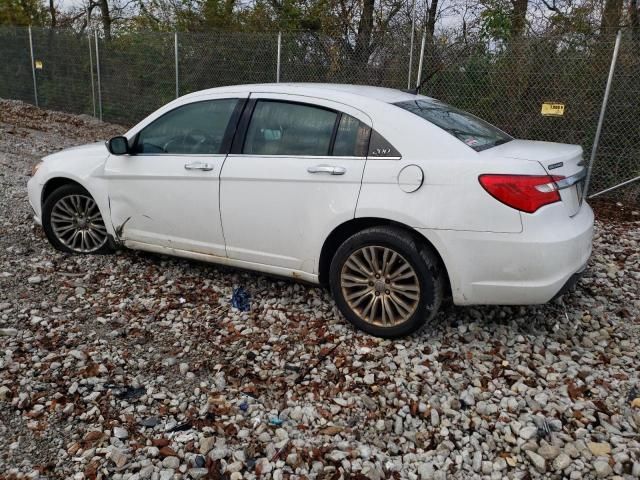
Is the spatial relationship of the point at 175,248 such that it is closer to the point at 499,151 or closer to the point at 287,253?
the point at 287,253

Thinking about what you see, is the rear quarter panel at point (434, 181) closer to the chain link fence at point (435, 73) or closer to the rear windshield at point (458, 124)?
the rear windshield at point (458, 124)

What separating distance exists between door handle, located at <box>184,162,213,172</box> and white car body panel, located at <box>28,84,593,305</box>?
0.16 ft

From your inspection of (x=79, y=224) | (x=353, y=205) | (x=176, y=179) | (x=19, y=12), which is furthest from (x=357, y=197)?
(x=19, y=12)

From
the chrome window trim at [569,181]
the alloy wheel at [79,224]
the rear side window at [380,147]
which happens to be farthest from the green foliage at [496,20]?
the alloy wheel at [79,224]

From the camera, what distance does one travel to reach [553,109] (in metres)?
7.44

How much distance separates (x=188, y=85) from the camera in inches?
485

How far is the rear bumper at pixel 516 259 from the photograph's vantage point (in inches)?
126

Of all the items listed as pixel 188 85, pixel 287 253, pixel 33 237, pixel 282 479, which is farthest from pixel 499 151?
pixel 188 85

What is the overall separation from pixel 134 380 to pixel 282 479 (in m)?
1.20

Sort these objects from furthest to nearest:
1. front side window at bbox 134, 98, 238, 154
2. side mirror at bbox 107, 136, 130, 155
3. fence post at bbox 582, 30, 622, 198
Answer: fence post at bbox 582, 30, 622, 198, side mirror at bbox 107, 136, 130, 155, front side window at bbox 134, 98, 238, 154

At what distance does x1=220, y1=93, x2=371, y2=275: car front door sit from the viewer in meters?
3.66

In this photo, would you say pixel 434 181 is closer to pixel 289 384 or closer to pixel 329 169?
pixel 329 169

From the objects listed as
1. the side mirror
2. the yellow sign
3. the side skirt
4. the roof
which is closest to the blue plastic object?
the side skirt

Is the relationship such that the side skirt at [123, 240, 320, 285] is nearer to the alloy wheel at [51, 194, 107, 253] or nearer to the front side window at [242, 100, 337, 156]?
the alloy wheel at [51, 194, 107, 253]
